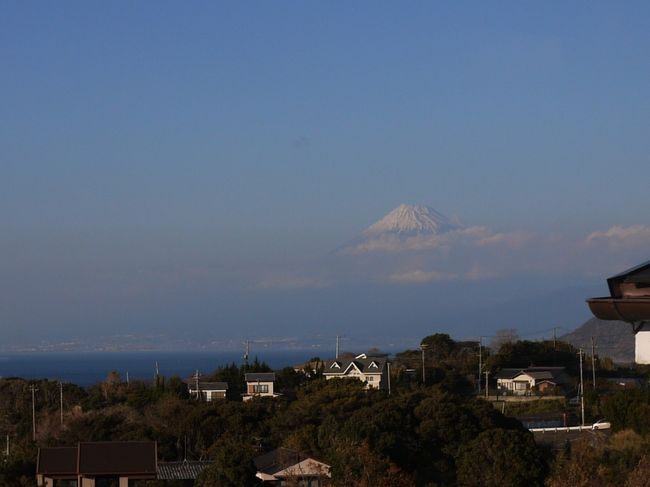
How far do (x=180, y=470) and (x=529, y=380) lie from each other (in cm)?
2609

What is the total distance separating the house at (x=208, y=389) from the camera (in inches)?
2141

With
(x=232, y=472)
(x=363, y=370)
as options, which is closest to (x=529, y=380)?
(x=363, y=370)

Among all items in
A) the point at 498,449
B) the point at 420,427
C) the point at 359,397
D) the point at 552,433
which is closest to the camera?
the point at 498,449

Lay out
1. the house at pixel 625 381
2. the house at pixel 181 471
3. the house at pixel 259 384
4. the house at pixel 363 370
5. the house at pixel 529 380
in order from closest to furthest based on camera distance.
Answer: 1. the house at pixel 181 471
2. the house at pixel 625 381
3. the house at pixel 529 380
4. the house at pixel 259 384
5. the house at pixel 363 370

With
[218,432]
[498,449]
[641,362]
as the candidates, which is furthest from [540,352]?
[641,362]

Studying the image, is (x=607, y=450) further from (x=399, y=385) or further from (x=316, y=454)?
(x=399, y=385)

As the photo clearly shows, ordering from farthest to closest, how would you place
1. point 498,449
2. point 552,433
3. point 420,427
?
point 552,433, point 420,427, point 498,449

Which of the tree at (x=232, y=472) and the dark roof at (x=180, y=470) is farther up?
the tree at (x=232, y=472)

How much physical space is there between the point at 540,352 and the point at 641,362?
6245cm

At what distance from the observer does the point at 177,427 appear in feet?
137

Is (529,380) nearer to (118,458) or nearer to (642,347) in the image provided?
(118,458)

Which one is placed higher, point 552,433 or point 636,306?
point 636,306

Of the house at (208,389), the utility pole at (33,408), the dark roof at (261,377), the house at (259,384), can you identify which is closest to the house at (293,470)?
the utility pole at (33,408)

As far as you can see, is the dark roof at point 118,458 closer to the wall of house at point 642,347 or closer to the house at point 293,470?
the house at point 293,470
